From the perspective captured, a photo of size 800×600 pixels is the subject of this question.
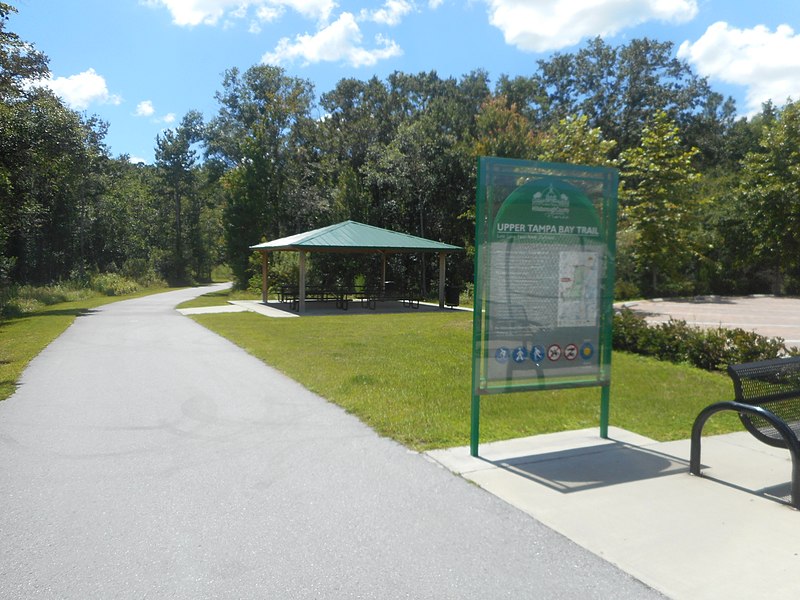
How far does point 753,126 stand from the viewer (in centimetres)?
4341

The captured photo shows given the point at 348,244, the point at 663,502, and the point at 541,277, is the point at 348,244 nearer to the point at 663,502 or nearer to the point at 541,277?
the point at 541,277

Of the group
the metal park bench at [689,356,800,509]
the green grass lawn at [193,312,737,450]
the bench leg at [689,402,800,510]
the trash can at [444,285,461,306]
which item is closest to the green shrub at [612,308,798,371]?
the green grass lawn at [193,312,737,450]

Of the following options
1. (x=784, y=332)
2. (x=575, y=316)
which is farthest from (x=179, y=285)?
(x=575, y=316)

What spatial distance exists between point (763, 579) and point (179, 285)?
190 ft

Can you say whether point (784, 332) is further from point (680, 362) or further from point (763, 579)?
point (763, 579)

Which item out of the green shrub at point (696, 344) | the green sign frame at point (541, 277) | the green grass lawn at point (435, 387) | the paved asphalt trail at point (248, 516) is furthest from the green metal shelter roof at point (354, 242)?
the green sign frame at point (541, 277)

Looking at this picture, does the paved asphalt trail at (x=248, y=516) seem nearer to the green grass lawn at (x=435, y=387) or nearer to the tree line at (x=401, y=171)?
the green grass lawn at (x=435, y=387)

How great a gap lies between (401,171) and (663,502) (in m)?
30.7

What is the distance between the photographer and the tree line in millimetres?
23156

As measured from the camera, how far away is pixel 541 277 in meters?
5.53

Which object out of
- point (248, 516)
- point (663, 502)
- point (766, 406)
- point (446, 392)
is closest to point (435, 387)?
point (446, 392)

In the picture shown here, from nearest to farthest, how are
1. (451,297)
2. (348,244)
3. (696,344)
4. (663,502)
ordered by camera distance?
1. (663,502)
2. (696,344)
3. (348,244)
4. (451,297)

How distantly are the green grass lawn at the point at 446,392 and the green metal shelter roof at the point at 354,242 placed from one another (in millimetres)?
7670

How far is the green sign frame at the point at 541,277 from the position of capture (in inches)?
208
